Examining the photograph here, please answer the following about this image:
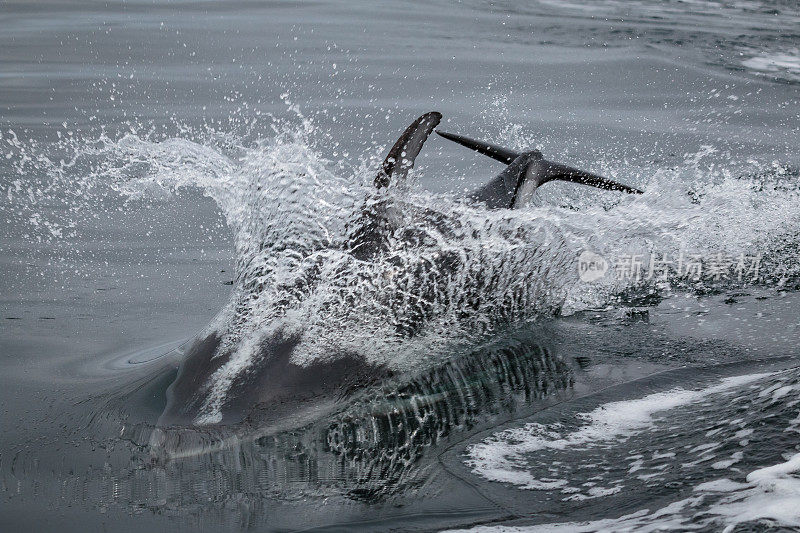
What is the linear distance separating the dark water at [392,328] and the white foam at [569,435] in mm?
16

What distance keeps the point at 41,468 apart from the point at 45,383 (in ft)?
3.37

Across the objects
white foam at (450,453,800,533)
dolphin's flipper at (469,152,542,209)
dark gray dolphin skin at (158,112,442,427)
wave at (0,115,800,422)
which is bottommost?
white foam at (450,453,800,533)

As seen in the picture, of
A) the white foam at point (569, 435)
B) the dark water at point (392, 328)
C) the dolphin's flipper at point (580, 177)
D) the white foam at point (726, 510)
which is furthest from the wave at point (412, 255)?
the white foam at point (726, 510)

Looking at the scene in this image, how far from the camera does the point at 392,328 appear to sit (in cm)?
570

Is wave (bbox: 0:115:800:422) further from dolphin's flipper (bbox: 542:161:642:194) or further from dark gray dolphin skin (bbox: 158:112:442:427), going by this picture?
dolphin's flipper (bbox: 542:161:642:194)

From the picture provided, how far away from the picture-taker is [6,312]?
637 cm

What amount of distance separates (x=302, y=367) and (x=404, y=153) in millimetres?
1429

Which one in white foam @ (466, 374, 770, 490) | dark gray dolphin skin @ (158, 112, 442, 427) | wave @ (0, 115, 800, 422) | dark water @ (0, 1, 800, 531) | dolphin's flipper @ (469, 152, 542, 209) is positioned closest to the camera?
dark water @ (0, 1, 800, 531)

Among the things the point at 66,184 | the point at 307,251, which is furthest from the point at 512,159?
the point at 66,184

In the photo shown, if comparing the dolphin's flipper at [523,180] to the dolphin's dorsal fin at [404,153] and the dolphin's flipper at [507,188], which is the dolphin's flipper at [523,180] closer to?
the dolphin's flipper at [507,188]

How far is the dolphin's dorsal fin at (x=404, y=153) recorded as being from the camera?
581cm

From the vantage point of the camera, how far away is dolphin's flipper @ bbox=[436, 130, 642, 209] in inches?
264

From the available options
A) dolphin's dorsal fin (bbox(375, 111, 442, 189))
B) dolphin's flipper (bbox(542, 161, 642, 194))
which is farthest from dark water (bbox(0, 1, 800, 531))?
dolphin's flipper (bbox(542, 161, 642, 194))

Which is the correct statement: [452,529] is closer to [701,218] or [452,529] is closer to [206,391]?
[206,391]
